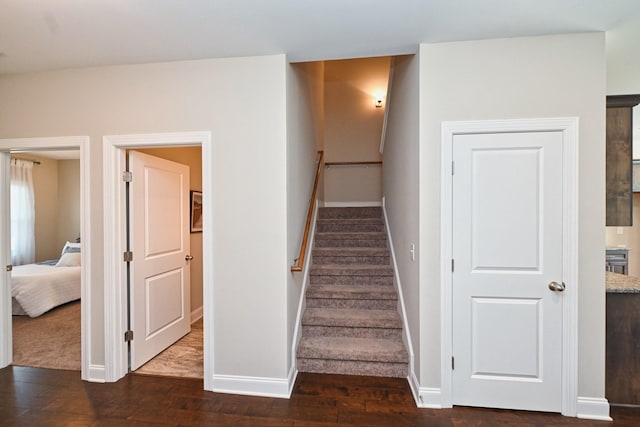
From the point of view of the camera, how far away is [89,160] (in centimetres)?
251

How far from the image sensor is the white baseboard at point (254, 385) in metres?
2.30

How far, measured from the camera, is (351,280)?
10.6 feet

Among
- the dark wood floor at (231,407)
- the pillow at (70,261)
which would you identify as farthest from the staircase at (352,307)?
the pillow at (70,261)

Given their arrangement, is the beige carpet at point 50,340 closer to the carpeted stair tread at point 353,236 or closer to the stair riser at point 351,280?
the stair riser at point 351,280

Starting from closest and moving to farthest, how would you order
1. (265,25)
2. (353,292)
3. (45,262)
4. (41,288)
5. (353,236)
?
(265,25) < (353,292) < (353,236) < (41,288) < (45,262)

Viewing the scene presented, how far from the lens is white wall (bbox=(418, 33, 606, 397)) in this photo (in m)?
2.05

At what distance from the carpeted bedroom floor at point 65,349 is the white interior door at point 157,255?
0.14m

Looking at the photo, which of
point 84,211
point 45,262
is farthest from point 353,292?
point 45,262

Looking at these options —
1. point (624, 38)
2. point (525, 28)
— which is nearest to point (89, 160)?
point (525, 28)

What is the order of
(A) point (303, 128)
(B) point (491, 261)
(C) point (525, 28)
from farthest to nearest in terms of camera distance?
(A) point (303, 128) → (B) point (491, 261) → (C) point (525, 28)

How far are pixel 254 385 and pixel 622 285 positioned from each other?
281cm

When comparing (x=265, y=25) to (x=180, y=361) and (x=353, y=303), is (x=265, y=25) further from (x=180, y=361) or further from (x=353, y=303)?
(x=180, y=361)

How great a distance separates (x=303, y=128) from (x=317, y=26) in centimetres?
116

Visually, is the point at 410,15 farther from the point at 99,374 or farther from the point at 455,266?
the point at 99,374
